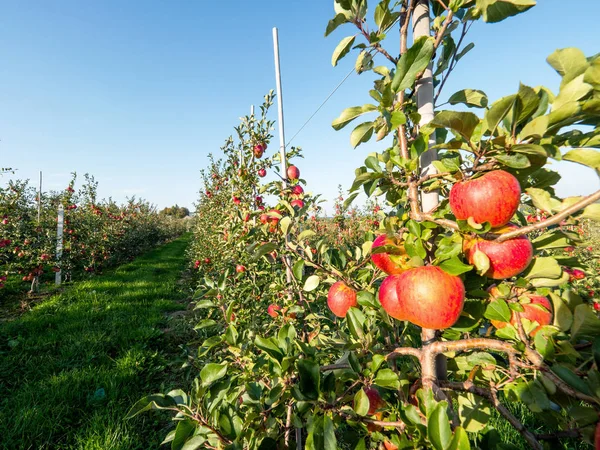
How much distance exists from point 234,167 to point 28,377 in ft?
9.23

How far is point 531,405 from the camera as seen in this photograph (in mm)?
636

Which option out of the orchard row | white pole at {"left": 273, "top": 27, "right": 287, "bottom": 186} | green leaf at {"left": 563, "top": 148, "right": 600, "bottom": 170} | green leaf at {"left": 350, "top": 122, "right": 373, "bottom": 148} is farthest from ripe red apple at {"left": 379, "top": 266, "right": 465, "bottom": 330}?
the orchard row

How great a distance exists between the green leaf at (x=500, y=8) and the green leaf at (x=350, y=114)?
1.06ft

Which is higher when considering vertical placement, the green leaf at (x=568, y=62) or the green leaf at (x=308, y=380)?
the green leaf at (x=568, y=62)

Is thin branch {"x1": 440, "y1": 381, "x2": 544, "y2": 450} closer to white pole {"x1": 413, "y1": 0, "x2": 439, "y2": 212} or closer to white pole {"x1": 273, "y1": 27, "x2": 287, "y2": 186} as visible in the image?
white pole {"x1": 413, "y1": 0, "x2": 439, "y2": 212}

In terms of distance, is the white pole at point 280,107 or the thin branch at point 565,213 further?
the white pole at point 280,107

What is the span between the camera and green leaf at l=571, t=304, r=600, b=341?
614 mm

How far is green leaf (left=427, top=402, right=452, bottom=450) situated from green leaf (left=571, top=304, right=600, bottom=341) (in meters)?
0.36

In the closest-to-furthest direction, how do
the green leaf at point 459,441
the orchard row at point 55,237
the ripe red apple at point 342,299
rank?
the green leaf at point 459,441, the ripe red apple at point 342,299, the orchard row at point 55,237

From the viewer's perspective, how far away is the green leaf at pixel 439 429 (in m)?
0.53

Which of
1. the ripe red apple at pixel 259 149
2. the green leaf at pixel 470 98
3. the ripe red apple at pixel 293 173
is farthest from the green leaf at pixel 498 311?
the ripe red apple at pixel 259 149

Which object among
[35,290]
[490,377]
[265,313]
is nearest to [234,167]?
[265,313]

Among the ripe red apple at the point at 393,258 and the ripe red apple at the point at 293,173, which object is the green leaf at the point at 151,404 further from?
the ripe red apple at the point at 293,173

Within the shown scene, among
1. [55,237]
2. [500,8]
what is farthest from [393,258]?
[55,237]
